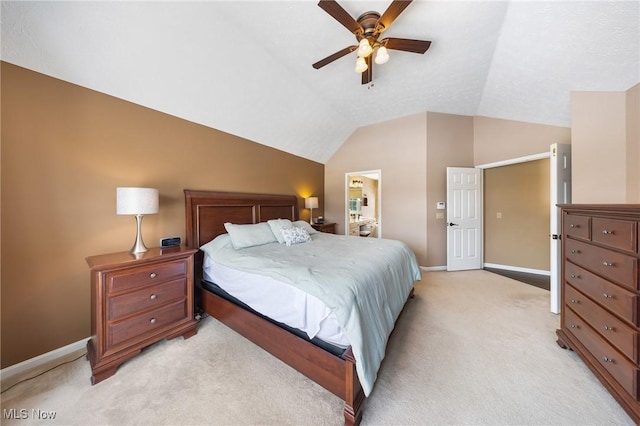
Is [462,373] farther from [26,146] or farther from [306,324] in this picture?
[26,146]

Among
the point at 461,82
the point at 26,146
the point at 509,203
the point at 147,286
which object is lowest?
the point at 147,286

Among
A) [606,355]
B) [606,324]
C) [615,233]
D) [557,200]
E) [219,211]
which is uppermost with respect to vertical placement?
[557,200]

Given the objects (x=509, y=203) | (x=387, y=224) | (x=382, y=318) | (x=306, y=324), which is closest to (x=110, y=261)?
(x=306, y=324)

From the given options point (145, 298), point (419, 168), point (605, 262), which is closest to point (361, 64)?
point (605, 262)

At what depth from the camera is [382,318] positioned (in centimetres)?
166

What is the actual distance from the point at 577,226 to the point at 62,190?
441 cm

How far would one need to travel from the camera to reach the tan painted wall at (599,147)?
2.22 meters

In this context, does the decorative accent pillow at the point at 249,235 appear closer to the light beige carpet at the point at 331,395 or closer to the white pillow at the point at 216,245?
the white pillow at the point at 216,245

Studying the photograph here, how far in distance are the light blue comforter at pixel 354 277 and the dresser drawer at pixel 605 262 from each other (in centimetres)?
139

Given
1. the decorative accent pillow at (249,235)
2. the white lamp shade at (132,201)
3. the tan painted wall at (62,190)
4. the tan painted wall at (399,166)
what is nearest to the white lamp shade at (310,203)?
the tan painted wall at (399,166)

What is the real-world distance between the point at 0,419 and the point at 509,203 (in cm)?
671

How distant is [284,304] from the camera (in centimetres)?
167

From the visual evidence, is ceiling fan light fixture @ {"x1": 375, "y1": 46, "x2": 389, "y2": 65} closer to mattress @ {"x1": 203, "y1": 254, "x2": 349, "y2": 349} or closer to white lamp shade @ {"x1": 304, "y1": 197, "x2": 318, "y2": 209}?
mattress @ {"x1": 203, "y1": 254, "x2": 349, "y2": 349}

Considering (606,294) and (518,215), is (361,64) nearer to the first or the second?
(606,294)
